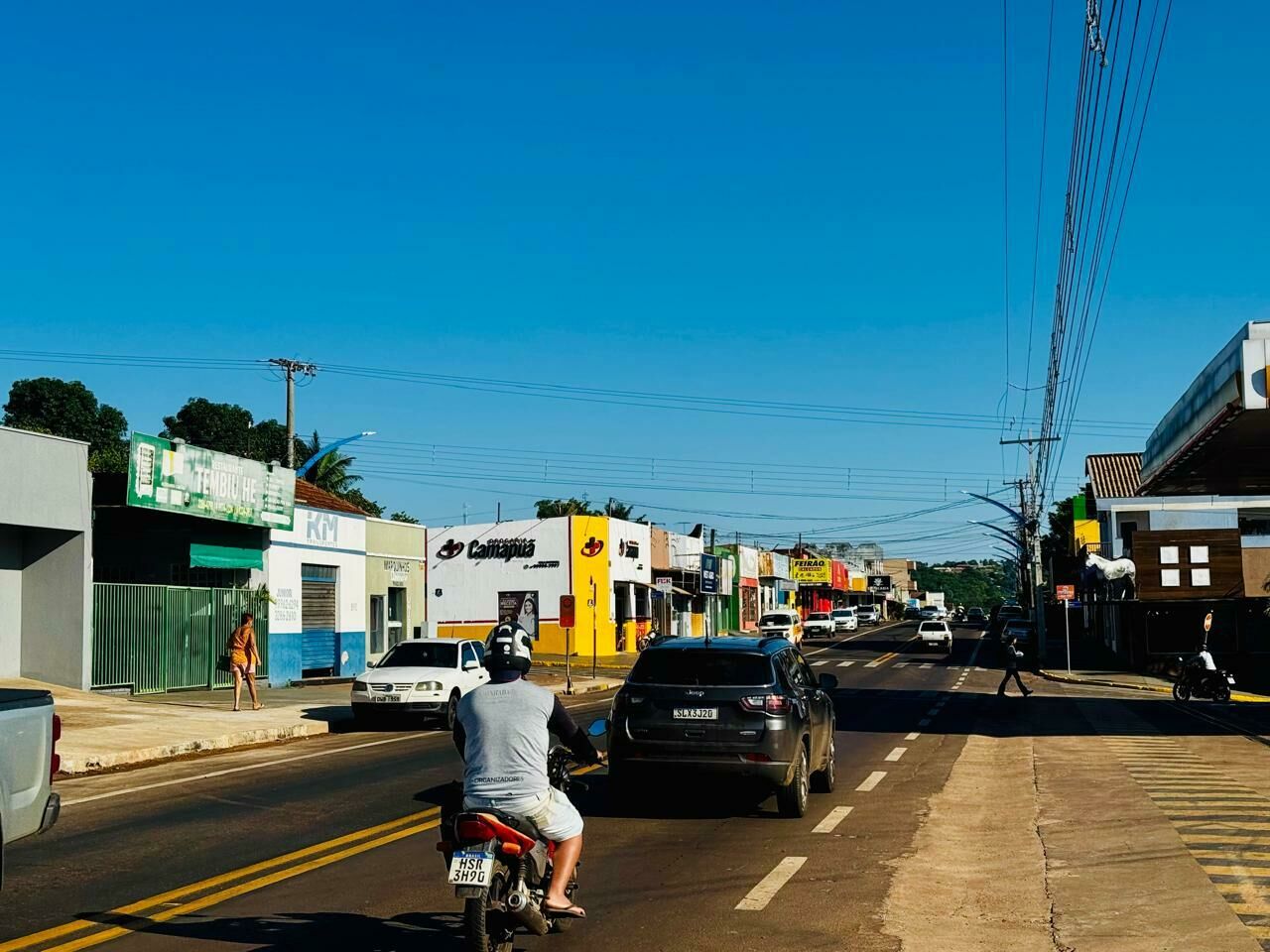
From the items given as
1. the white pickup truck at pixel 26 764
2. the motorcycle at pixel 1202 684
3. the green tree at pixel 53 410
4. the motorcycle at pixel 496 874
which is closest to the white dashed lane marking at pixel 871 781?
the motorcycle at pixel 496 874

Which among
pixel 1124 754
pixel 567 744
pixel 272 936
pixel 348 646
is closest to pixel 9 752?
pixel 272 936

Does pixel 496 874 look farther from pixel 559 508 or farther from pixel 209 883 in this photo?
pixel 559 508

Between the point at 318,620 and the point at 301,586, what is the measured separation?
137cm

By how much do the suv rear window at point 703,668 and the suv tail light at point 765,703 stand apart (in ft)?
0.57

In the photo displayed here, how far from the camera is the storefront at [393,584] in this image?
40.3 m

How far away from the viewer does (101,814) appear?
12.9m

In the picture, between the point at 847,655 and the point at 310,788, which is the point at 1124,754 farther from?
the point at 847,655

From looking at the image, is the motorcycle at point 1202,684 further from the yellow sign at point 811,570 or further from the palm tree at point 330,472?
the yellow sign at point 811,570

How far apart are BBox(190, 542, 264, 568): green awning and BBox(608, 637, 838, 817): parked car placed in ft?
70.2

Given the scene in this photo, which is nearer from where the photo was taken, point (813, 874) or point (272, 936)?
point (272, 936)

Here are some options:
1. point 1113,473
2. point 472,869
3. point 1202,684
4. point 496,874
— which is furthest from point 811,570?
point 472,869

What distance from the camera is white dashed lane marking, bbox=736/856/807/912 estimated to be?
8.27 meters

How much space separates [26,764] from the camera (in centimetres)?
788

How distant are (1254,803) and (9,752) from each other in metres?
11.0
